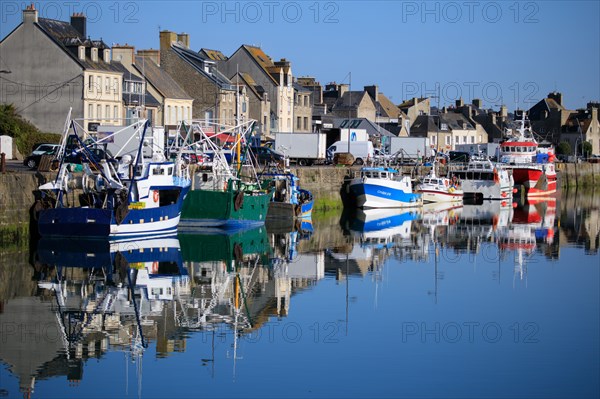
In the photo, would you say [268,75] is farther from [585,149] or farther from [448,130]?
[585,149]

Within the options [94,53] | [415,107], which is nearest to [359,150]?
[94,53]

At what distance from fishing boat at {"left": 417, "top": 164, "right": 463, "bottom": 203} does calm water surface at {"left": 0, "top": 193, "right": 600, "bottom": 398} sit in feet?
69.0

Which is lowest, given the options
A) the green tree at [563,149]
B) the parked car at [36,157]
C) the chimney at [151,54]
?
the parked car at [36,157]

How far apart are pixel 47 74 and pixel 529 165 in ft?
111

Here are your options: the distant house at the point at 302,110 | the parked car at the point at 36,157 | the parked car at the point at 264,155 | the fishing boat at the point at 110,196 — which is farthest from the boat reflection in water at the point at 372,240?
the distant house at the point at 302,110

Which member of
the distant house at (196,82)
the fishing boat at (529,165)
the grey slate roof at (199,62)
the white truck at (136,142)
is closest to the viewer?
the white truck at (136,142)

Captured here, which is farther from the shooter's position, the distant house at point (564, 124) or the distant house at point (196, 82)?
the distant house at point (564, 124)

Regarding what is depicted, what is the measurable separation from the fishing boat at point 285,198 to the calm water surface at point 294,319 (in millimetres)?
5416

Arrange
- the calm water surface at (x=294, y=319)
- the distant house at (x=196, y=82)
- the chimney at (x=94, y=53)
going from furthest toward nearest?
the distant house at (x=196, y=82) → the chimney at (x=94, y=53) → the calm water surface at (x=294, y=319)

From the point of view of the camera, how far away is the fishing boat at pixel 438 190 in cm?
6038

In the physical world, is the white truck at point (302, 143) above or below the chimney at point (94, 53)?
below

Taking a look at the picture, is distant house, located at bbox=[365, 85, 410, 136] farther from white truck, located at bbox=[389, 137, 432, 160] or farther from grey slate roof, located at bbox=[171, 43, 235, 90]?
grey slate roof, located at bbox=[171, 43, 235, 90]

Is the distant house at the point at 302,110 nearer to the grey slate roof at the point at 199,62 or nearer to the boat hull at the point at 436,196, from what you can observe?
the grey slate roof at the point at 199,62

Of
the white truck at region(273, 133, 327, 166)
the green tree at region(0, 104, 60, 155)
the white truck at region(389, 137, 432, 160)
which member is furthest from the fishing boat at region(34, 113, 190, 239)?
the white truck at region(389, 137, 432, 160)
